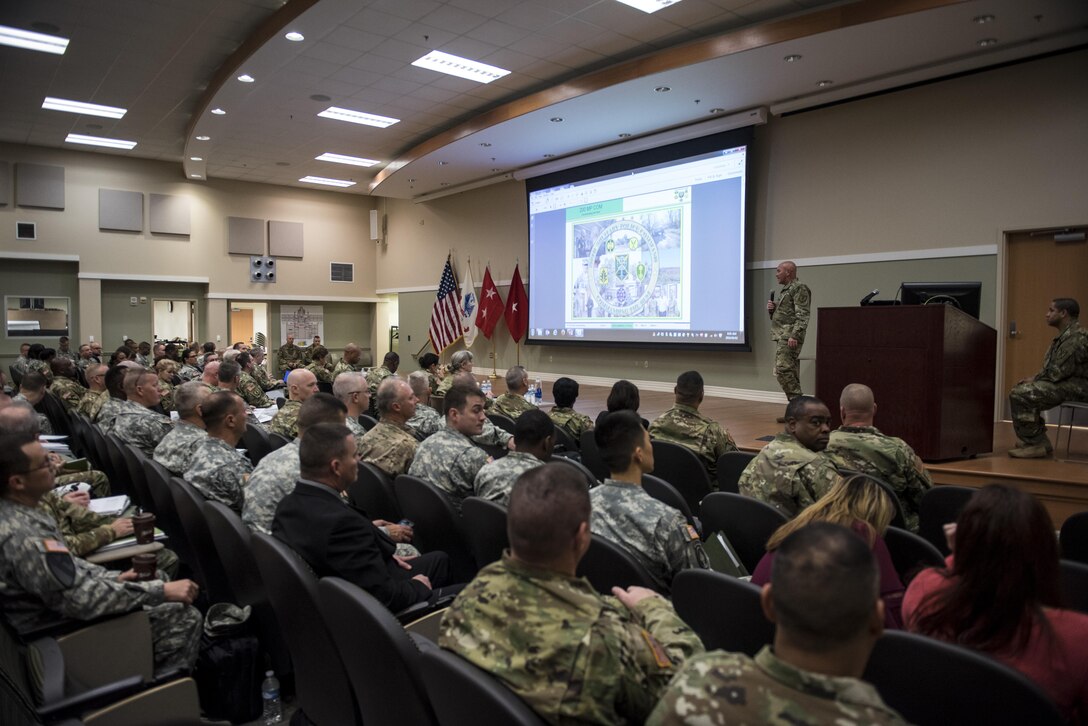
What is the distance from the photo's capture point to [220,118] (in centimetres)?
1039

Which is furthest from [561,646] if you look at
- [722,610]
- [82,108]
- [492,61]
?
[82,108]

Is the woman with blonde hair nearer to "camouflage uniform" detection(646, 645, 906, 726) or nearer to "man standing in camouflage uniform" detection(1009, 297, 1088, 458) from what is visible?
"camouflage uniform" detection(646, 645, 906, 726)

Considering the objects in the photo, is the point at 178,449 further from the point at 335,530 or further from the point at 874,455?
the point at 874,455

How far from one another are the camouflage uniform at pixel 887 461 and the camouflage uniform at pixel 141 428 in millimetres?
3951

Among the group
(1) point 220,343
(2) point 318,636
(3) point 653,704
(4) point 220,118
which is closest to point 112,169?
(1) point 220,343

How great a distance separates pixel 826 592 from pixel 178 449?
11.3ft

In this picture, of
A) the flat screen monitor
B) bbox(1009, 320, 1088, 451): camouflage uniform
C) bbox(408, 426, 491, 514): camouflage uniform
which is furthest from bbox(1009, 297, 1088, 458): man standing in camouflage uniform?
bbox(408, 426, 491, 514): camouflage uniform

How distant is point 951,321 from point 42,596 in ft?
15.8

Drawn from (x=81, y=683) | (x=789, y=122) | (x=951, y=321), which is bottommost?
(x=81, y=683)

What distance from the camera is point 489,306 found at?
43.5ft

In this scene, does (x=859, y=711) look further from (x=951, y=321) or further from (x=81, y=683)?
(x=951, y=321)

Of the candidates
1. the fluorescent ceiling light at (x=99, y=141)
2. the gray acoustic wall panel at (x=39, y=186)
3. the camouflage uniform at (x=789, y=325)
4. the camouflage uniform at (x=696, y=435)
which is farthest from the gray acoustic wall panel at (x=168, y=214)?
the camouflage uniform at (x=696, y=435)

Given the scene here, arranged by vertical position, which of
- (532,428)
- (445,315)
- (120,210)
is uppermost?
(120,210)

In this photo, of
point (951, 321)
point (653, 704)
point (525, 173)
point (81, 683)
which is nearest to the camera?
point (653, 704)
